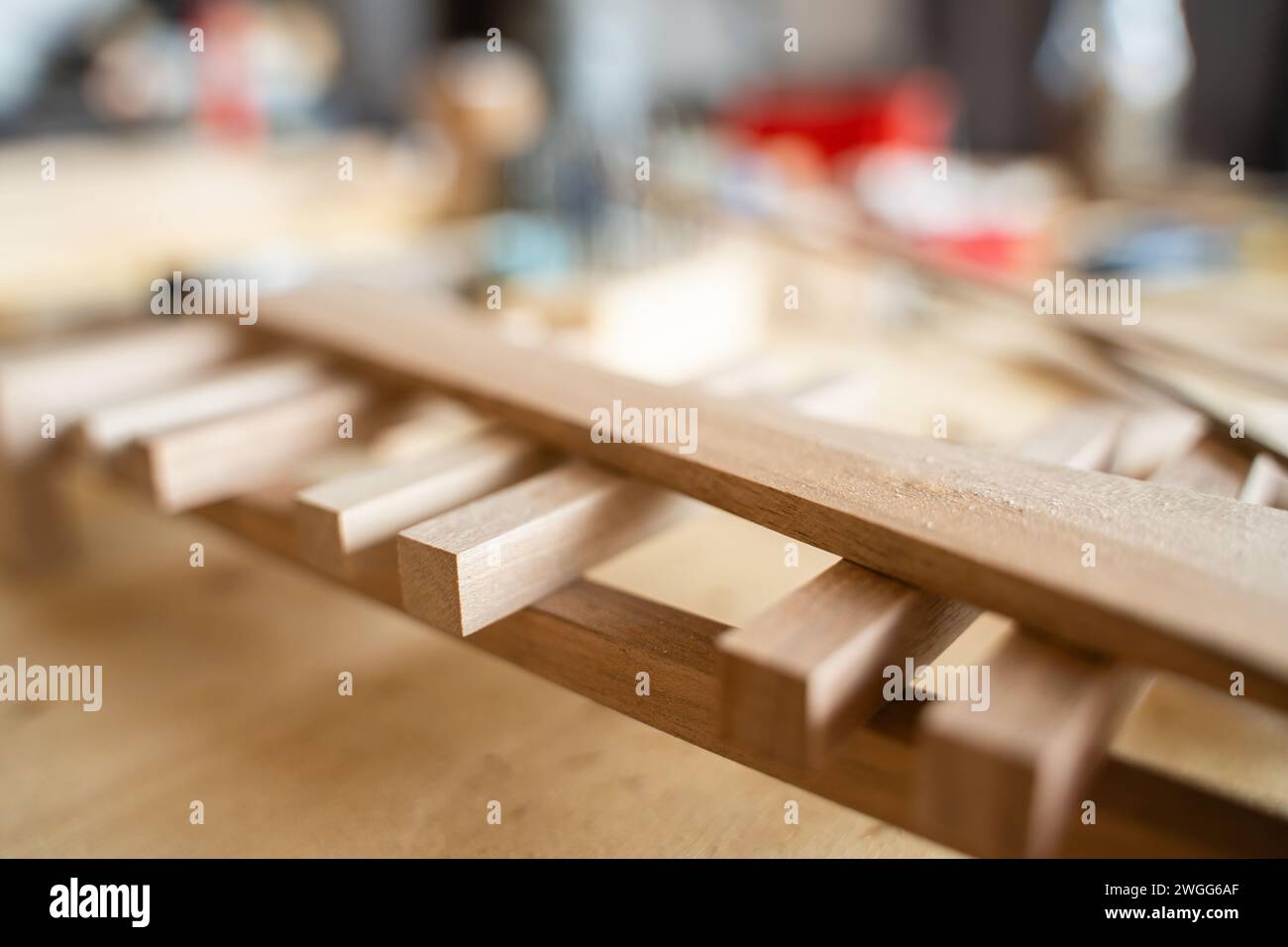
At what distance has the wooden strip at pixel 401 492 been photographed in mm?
781

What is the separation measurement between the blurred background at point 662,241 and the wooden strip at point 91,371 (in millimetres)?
127

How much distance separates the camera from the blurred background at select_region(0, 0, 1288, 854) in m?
0.95

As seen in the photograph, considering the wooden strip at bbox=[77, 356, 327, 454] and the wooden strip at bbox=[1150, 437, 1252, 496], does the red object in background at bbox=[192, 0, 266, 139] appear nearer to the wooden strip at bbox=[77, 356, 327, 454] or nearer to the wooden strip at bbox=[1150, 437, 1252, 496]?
the wooden strip at bbox=[77, 356, 327, 454]

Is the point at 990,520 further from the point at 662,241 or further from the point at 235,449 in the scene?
the point at 662,241

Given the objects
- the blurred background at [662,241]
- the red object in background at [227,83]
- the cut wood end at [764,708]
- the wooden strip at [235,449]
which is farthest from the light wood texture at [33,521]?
the red object in background at [227,83]

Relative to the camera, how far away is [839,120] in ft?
10.8

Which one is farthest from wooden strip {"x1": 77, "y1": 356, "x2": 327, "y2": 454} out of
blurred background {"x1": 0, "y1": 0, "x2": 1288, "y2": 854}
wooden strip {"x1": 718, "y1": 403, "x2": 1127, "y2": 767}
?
wooden strip {"x1": 718, "y1": 403, "x2": 1127, "y2": 767}

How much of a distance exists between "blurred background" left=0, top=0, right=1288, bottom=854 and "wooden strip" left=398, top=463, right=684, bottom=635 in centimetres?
17

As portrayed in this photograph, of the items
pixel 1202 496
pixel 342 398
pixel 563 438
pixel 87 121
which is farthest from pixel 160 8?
pixel 1202 496

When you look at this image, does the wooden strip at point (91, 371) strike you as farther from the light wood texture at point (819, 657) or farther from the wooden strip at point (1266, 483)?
the wooden strip at point (1266, 483)

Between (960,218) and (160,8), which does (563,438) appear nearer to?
(960,218)

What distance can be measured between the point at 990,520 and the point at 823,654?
15 cm

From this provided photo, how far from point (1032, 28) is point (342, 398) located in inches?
158

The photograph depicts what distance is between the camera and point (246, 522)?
0.94 meters
